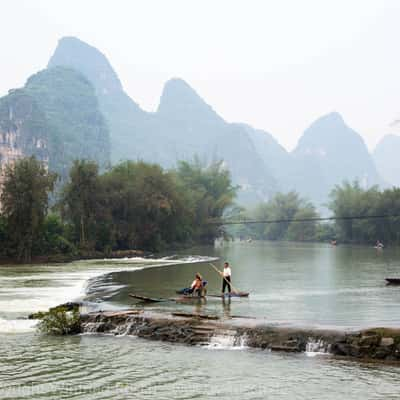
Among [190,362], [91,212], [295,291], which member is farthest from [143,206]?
[190,362]

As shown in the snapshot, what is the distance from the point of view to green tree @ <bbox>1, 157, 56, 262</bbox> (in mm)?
53344

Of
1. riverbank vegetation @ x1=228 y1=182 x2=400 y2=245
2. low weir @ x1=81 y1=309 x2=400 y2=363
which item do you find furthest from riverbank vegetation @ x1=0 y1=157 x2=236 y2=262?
low weir @ x1=81 y1=309 x2=400 y2=363

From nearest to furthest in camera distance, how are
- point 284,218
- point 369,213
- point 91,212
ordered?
point 91,212
point 369,213
point 284,218

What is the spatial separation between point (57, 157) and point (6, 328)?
7171 inches

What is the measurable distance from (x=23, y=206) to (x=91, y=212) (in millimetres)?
11305

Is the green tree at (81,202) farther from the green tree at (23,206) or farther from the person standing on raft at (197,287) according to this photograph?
Result: the person standing on raft at (197,287)

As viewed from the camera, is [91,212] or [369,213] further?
[369,213]

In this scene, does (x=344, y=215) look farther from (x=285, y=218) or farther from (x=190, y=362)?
(x=190, y=362)

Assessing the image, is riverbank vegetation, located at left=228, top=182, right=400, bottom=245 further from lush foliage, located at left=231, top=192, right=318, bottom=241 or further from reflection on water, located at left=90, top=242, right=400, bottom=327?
reflection on water, located at left=90, top=242, right=400, bottom=327

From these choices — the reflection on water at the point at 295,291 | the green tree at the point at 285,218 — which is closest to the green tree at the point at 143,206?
the reflection on water at the point at 295,291

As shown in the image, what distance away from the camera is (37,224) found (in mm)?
53688

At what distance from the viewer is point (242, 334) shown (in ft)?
54.8

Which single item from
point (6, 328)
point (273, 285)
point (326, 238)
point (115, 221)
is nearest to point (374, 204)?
point (326, 238)

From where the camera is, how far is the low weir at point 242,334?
49.1 ft
